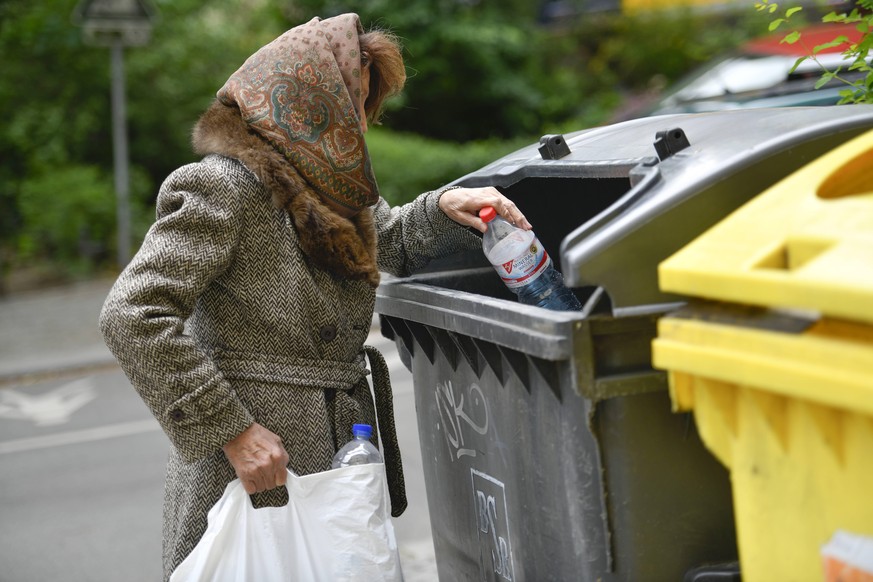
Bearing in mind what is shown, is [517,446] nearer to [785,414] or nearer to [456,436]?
[456,436]

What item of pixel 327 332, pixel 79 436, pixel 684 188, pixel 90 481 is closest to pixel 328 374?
pixel 327 332

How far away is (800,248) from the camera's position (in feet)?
5.66

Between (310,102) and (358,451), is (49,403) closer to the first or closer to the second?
(358,451)

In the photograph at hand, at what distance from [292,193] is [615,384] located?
90cm

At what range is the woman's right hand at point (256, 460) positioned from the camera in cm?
241

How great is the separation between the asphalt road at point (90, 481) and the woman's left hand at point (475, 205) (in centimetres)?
173

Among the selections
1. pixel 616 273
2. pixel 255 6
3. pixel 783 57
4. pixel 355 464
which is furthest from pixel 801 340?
pixel 255 6

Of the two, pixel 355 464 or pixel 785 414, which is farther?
pixel 355 464

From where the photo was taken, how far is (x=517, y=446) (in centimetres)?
234

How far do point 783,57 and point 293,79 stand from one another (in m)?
5.81

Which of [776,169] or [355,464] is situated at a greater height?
[776,169]

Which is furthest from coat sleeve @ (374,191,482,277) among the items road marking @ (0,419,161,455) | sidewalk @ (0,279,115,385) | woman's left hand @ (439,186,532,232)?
sidewalk @ (0,279,115,385)

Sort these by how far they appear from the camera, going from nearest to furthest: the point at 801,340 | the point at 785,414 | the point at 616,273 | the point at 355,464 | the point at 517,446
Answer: the point at 801,340 < the point at 785,414 < the point at 616,273 < the point at 517,446 < the point at 355,464

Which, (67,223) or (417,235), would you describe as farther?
(67,223)
